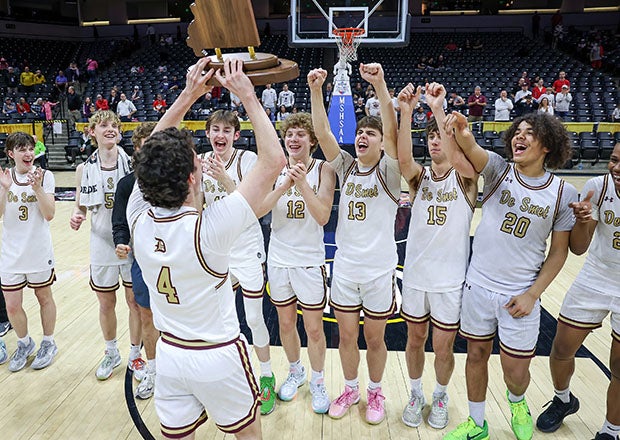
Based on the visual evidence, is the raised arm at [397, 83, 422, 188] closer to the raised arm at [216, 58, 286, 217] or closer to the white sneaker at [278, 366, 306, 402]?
the raised arm at [216, 58, 286, 217]

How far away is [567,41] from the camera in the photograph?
66.6ft

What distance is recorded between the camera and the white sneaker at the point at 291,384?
3520 mm

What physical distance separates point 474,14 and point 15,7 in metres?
22.8

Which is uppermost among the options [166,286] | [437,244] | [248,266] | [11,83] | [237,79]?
[11,83]

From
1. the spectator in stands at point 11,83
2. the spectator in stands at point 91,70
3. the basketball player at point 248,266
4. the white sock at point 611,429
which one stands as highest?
the spectator in stands at point 91,70

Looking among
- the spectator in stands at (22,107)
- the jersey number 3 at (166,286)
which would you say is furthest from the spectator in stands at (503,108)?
the spectator in stands at (22,107)

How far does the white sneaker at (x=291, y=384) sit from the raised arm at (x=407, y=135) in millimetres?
1613

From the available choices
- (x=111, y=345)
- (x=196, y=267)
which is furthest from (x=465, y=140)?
(x=111, y=345)

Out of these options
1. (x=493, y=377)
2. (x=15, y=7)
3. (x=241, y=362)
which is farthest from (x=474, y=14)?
(x=241, y=362)

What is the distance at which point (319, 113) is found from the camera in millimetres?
3064

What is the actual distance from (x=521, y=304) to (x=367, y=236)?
98cm

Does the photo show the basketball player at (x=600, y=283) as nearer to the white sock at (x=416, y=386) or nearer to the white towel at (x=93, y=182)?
the white sock at (x=416, y=386)

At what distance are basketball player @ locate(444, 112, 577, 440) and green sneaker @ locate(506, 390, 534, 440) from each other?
20cm

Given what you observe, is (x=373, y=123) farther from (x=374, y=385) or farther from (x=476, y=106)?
(x=476, y=106)
